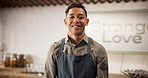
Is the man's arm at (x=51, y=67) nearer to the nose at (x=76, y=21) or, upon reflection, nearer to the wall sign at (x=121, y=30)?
the nose at (x=76, y=21)

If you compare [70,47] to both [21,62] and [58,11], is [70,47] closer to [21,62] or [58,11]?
[58,11]

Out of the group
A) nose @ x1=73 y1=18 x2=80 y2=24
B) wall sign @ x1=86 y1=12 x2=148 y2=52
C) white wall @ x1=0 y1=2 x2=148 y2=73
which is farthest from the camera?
white wall @ x1=0 y1=2 x2=148 y2=73

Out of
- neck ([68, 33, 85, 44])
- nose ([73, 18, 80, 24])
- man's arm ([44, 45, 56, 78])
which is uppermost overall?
nose ([73, 18, 80, 24])

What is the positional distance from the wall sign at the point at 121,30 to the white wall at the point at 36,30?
193mm

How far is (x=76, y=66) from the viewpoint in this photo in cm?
122

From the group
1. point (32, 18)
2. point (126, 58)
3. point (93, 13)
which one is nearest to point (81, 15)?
point (93, 13)

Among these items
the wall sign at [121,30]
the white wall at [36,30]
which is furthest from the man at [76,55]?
the white wall at [36,30]

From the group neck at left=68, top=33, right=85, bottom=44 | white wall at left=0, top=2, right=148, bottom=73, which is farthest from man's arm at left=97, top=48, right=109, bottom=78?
white wall at left=0, top=2, right=148, bottom=73

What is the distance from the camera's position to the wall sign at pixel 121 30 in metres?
2.51

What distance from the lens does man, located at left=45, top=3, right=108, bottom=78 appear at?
1171 mm

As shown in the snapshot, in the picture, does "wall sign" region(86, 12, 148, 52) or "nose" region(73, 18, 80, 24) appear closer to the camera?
"nose" region(73, 18, 80, 24)

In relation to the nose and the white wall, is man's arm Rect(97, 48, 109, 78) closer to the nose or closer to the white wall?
the nose

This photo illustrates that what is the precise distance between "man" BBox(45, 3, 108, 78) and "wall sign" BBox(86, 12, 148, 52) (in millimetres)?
1440

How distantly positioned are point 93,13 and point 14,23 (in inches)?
60.3
